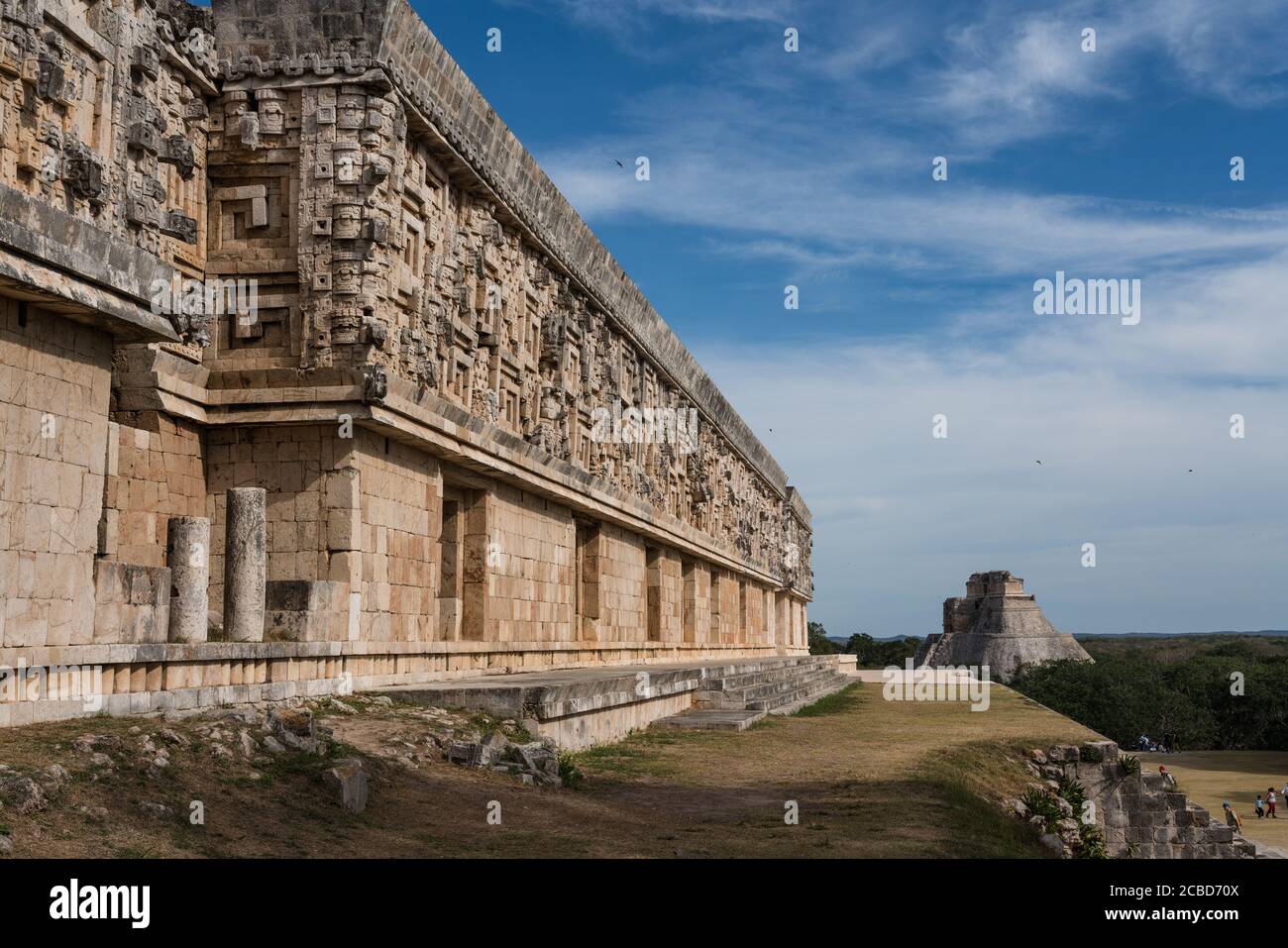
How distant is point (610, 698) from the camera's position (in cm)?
1320

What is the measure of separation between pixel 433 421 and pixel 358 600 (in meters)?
2.36

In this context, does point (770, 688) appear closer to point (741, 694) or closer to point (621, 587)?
point (741, 694)

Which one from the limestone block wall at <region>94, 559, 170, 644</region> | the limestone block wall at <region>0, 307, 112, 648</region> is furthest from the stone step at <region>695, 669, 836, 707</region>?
the limestone block wall at <region>0, 307, 112, 648</region>

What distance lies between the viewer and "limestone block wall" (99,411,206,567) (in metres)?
10.8

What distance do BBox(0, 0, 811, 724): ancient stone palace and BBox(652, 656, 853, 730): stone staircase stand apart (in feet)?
7.66

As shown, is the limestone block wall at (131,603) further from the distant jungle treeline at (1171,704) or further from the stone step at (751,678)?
the distant jungle treeline at (1171,704)

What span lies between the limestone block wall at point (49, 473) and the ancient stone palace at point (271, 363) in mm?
21

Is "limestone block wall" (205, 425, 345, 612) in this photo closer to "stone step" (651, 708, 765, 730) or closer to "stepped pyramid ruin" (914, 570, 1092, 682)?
"stone step" (651, 708, 765, 730)

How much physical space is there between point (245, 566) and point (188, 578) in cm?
88

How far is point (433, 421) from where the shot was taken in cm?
1321

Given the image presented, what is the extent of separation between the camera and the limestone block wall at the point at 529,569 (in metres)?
16.0

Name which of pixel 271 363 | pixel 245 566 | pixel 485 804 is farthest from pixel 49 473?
pixel 271 363

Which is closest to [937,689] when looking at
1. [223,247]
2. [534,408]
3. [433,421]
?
[534,408]
